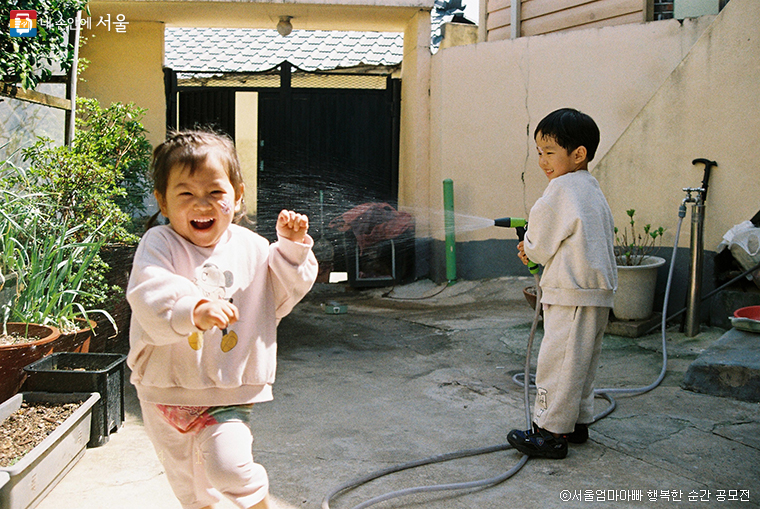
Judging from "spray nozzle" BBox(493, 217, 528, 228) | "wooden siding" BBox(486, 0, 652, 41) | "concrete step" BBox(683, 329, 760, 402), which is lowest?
"concrete step" BBox(683, 329, 760, 402)

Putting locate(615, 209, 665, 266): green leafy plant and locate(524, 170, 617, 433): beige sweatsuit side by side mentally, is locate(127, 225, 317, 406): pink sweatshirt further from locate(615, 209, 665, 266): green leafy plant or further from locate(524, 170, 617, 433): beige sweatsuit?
locate(615, 209, 665, 266): green leafy plant

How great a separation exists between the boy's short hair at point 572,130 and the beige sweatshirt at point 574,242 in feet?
0.40

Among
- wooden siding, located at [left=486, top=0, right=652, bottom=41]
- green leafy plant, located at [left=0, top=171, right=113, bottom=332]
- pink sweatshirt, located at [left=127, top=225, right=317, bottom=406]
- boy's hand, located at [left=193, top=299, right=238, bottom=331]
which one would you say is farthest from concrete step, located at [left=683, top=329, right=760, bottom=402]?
wooden siding, located at [left=486, top=0, right=652, bottom=41]

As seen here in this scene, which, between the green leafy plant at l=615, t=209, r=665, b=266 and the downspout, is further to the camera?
the downspout

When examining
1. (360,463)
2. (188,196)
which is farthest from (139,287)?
(360,463)

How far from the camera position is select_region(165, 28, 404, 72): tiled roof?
9297mm

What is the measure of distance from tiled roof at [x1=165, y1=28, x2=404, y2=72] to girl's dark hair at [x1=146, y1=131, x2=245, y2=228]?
7563 mm

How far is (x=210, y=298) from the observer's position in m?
1.67

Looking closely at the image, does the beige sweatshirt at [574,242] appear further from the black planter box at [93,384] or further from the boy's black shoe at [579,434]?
the black planter box at [93,384]

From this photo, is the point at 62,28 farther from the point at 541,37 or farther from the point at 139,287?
the point at 541,37

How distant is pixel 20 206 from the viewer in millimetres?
3232

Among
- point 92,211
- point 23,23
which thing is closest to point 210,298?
point 92,211

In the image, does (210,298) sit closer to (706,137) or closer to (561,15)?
(706,137)

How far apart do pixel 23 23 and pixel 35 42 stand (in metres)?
0.14
